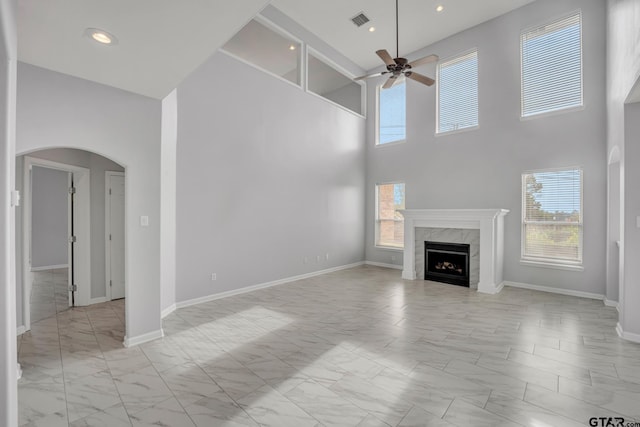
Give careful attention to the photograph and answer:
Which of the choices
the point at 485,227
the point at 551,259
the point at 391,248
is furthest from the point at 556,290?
the point at 391,248

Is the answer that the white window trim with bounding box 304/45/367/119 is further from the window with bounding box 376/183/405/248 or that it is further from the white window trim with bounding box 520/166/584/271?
the white window trim with bounding box 520/166/584/271

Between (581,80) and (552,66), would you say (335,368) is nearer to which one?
(581,80)

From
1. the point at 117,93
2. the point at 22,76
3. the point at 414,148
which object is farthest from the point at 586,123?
the point at 22,76

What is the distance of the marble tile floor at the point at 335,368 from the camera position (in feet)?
6.87

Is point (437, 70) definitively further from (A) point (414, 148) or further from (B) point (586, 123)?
(B) point (586, 123)

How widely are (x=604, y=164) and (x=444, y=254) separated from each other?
2.97 metres

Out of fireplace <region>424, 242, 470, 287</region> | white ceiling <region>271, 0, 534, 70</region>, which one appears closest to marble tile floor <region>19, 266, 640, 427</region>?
fireplace <region>424, 242, 470, 287</region>

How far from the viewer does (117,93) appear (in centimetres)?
310

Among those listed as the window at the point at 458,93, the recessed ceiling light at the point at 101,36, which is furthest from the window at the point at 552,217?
the recessed ceiling light at the point at 101,36

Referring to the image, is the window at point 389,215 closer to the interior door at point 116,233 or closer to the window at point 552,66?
the window at point 552,66

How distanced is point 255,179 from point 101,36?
3.49 meters

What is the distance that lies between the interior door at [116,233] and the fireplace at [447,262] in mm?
5768

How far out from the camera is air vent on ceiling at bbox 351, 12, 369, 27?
6.05 m

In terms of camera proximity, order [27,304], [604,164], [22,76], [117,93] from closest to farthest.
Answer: [22,76] < [117,93] < [27,304] < [604,164]
